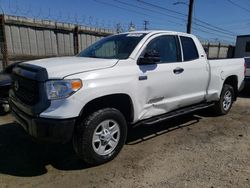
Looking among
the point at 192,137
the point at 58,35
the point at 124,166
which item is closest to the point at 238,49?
the point at 58,35

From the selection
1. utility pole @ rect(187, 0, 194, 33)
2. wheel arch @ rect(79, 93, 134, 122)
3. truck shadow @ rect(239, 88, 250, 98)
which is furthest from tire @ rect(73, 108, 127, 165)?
utility pole @ rect(187, 0, 194, 33)

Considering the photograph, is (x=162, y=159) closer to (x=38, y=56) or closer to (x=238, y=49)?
(x=38, y=56)

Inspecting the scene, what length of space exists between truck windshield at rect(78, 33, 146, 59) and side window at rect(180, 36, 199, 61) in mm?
1050

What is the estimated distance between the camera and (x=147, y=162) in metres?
3.65

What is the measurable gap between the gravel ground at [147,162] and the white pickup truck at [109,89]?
13.9 inches

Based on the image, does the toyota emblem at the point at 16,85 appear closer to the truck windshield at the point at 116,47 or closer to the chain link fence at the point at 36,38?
the truck windshield at the point at 116,47

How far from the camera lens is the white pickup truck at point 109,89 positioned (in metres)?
3.02

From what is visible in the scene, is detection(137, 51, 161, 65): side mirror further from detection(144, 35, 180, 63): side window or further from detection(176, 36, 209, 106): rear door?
detection(176, 36, 209, 106): rear door

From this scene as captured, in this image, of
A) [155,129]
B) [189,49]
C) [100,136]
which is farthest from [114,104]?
[189,49]

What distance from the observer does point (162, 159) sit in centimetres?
376

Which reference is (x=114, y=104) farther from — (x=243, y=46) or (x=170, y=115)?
(x=243, y=46)

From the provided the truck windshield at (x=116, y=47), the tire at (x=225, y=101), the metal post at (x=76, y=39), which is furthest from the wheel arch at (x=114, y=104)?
the metal post at (x=76, y=39)

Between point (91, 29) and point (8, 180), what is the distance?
8037mm

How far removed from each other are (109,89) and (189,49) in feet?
7.81
